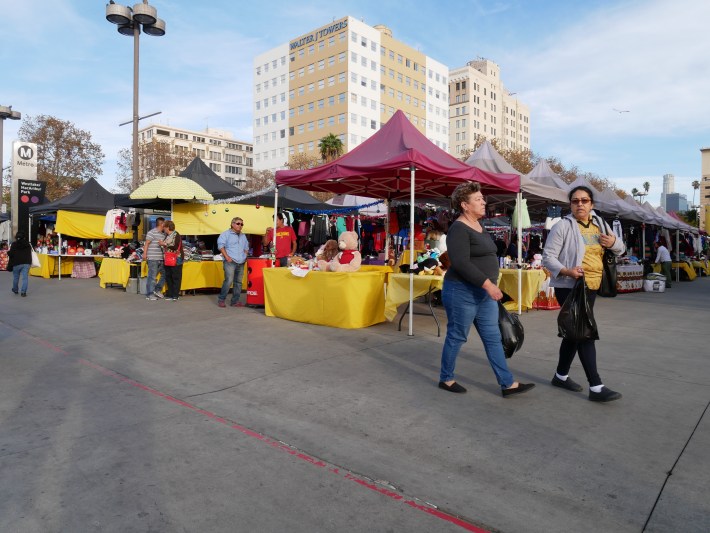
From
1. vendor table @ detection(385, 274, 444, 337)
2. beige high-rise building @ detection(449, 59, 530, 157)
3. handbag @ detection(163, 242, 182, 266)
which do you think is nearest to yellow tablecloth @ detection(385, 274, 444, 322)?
vendor table @ detection(385, 274, 444, 337)

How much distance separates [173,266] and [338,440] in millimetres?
8404

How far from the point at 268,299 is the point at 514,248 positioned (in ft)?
31.6

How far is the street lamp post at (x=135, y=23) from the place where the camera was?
14.4m

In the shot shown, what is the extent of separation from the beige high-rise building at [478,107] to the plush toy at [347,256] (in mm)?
93751

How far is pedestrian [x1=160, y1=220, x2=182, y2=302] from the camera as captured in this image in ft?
34.6

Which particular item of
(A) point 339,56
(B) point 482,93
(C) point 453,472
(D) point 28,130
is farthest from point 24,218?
(B) point 482,93

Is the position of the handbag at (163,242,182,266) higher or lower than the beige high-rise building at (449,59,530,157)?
lower

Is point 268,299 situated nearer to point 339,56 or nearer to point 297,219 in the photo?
point 297,219

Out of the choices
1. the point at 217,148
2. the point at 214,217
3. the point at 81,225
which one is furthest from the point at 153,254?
the point at 217,148

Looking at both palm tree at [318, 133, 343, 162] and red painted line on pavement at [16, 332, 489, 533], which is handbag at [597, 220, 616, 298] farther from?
palm tree at [318, 133, 343, 162]

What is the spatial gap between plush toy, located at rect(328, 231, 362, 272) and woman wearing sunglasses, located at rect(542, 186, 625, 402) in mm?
3636

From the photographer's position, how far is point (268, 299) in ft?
27.7

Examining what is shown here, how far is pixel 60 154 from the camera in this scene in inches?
1277

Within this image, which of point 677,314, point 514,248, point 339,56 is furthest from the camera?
point 339,56
